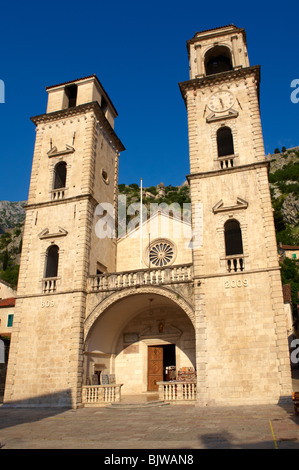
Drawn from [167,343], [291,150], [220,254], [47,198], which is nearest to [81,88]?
[47,198]

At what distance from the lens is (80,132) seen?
2080cm

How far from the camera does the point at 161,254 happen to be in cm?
2167

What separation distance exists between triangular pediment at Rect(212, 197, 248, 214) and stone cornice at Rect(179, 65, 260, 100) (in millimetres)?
6875

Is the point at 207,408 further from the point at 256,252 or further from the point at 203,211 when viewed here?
the point at 203,211

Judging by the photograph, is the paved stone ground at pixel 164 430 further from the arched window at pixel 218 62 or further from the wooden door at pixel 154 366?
the arched window at pixel 218 62

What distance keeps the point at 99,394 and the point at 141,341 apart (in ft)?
14.9

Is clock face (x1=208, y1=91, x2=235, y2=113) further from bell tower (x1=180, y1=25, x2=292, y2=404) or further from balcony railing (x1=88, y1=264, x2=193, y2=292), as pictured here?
balcony railing (x1=88, y1=264, x2=193, y2=292)

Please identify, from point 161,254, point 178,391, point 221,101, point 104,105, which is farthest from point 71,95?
point 178,391

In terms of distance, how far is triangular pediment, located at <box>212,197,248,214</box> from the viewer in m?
16.6

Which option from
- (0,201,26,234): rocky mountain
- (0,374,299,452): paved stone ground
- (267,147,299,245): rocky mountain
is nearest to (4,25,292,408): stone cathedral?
(0,374,299,452): paved stone ground

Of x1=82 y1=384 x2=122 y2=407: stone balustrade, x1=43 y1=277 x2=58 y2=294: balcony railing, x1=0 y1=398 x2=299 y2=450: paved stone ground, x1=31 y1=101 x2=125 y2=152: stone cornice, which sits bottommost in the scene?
x1=0 y1=398 x2=299 y2=450: paved stone ground

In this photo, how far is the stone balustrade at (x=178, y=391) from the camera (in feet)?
49.6

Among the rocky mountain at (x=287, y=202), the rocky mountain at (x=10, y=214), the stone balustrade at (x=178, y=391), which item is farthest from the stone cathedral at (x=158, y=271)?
the rocky mountain at (x=10, y=214)

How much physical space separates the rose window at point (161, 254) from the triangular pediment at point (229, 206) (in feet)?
17.1
